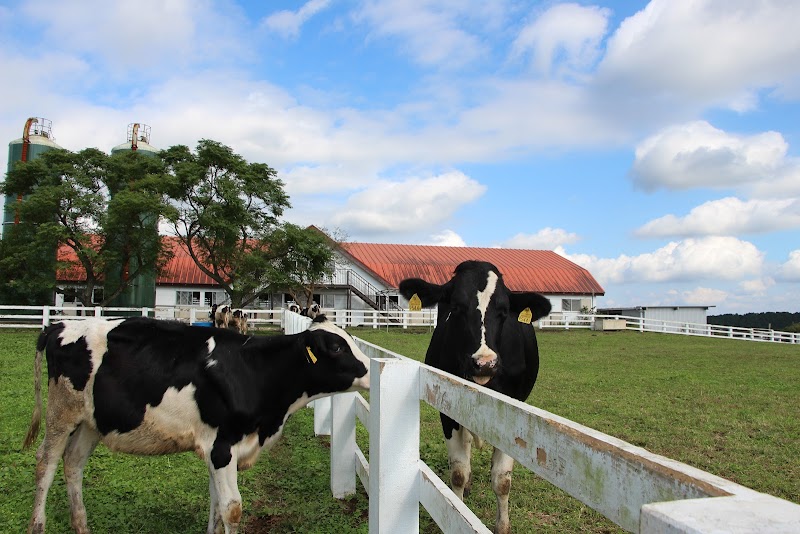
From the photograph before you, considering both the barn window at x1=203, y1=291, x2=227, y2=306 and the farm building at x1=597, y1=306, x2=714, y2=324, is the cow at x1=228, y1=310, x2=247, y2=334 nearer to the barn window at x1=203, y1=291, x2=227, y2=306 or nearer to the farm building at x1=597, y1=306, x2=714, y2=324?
A: the barn window at x1=203, y1=291, x2=227, y2=306

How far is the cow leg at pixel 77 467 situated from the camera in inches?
173

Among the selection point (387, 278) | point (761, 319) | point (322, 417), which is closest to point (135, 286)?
point (387, 278)

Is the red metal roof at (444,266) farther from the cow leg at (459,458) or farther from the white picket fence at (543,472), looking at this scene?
the white picket fence at (543,472)

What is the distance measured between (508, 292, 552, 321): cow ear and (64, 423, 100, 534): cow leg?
3459 millimetres

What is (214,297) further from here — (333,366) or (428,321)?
(333,366)

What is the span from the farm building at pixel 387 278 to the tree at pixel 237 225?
5.47 m

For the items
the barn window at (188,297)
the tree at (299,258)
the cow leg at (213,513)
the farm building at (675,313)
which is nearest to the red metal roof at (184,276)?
the barn window at (188,297)

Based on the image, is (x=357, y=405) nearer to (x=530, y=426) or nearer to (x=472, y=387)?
(x=472, y=387)

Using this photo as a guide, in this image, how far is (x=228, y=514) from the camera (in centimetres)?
390

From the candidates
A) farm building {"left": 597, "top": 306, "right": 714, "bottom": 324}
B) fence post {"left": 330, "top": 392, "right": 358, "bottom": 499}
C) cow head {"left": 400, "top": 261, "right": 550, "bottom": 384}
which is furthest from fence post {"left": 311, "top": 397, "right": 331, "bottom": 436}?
farm building {"left": 597, "top": 306, "right": 714, "bottom": 324}

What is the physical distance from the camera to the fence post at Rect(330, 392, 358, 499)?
513 cm

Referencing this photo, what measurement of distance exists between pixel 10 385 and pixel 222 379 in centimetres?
851

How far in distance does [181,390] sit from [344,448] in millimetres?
1534

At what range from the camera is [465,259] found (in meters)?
47.1
